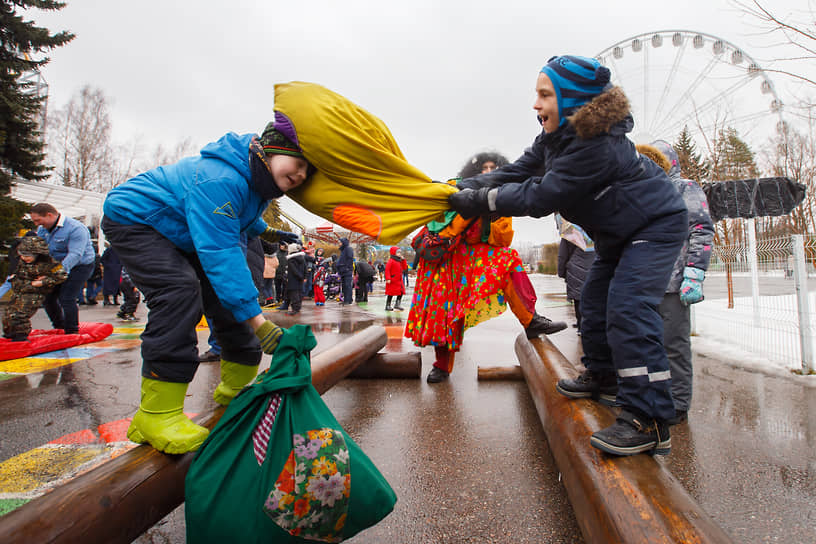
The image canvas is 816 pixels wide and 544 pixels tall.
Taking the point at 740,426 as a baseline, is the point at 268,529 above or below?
above

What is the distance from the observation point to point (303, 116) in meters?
1.78

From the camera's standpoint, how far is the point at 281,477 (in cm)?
128

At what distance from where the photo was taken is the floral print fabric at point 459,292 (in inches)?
138

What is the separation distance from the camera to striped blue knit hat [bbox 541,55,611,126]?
1834 millimetres

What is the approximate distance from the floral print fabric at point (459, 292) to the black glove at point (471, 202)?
1516 mm

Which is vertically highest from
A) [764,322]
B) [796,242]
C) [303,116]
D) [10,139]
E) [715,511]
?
[10,139]

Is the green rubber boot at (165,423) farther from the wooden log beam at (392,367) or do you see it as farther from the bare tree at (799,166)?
the bare tree at (799,166)

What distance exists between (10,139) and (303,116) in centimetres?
1667

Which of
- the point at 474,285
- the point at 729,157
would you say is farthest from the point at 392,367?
the point at 729,157

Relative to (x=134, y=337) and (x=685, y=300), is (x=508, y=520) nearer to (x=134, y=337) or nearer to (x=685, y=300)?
(x=685, y=300)

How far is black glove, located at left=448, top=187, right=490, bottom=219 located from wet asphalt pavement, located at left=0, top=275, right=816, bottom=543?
1.30 meters

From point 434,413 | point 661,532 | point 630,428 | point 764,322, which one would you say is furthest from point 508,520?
point 764,322

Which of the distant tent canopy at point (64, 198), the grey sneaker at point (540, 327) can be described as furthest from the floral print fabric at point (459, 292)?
Answer: the distant tent canopy at point (64, 198)

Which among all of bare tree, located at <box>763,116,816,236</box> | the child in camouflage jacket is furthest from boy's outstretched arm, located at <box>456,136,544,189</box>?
bare tree, located at <box>763,116,816,236</box>
